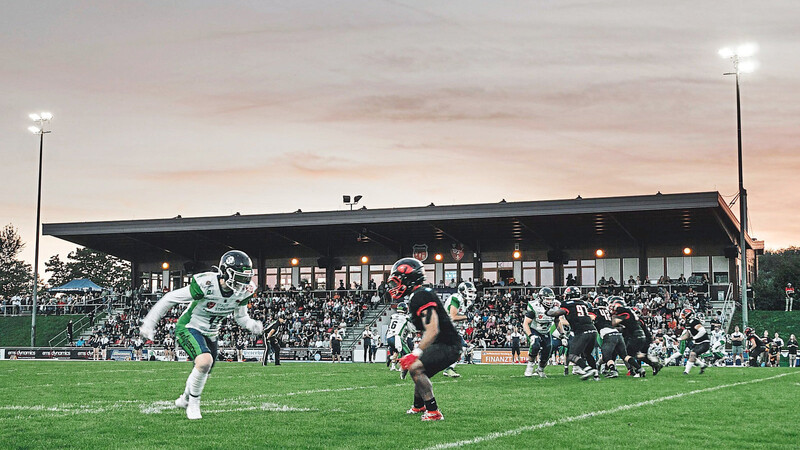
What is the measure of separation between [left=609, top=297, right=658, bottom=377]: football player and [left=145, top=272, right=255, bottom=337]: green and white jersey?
1281 centimetres

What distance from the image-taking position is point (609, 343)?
21.8 m

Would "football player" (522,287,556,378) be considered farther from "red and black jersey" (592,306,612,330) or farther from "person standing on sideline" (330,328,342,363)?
"person standing on sideline" (330,328,342,363)

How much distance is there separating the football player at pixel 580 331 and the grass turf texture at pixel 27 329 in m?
50.0

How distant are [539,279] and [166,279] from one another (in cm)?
3072

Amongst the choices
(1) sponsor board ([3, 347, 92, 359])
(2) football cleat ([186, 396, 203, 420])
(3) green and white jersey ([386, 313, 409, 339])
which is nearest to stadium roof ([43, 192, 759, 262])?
(1) sponsor board ([3, 347, 92, 359])

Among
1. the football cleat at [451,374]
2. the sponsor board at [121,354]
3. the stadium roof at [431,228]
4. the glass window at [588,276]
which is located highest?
the stadium roof at [431,228]

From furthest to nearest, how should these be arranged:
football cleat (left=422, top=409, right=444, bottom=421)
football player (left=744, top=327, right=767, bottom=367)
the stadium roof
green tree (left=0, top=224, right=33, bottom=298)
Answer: green tree (left=0, top=224, right=33, bottom=298), the stadium roof, football player (left=744, top=327, right=767, bottom=367), football cleat (left=422, top=409, right=444, bottom=421)

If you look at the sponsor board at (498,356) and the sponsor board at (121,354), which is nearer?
the sponsor board at (498,356)

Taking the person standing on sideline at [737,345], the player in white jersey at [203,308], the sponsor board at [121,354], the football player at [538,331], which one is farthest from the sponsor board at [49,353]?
the player in white jersey at [203,308]

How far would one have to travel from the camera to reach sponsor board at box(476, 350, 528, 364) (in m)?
42.1

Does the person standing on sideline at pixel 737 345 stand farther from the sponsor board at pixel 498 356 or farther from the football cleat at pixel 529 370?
the football cleat at pixel 529 370

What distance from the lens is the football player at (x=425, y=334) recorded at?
1121 centimetres

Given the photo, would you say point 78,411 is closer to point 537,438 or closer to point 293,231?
point 537,438

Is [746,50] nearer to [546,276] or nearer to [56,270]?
[546,276]
